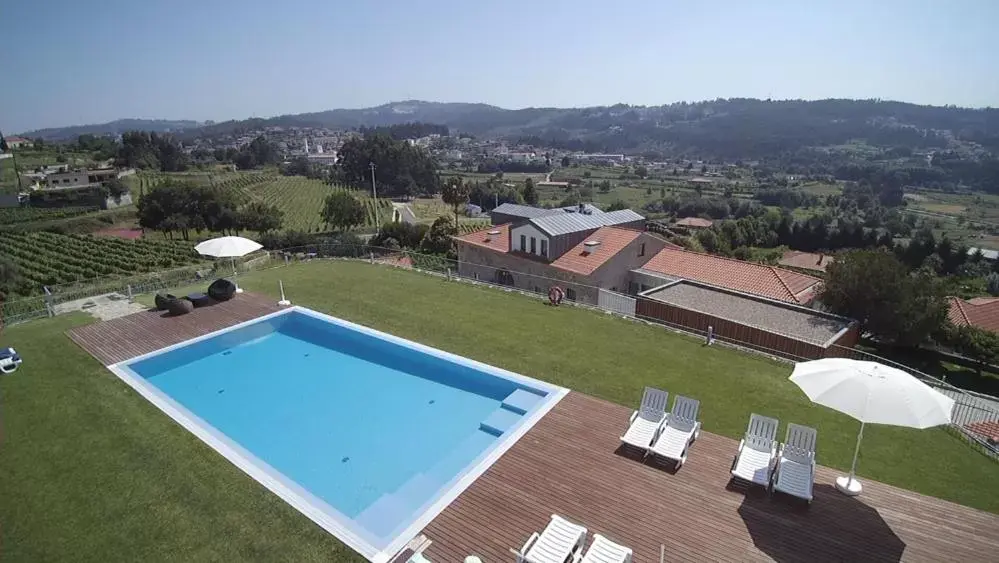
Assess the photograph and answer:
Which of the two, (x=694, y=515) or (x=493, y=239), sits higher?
(x=493, y=239)

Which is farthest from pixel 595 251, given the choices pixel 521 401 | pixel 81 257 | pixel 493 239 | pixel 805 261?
pixel 81 257

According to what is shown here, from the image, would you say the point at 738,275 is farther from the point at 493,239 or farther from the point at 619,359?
the point at 619,359

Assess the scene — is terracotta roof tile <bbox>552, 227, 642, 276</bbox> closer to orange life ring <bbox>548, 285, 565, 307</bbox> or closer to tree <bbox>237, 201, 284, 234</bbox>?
orange life ring <bbox>548, 285, 565, 307</bbox>

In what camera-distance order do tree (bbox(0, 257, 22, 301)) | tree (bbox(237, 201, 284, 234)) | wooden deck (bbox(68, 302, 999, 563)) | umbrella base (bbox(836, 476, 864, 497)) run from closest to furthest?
wooden deck (bbox(68, 302, 999, 563)), umbrella base (bbox(836, 476, 864, 497)), tree (bbox(0, 257, 22, 301)), tree (bbox(237, 201, 284, 234))

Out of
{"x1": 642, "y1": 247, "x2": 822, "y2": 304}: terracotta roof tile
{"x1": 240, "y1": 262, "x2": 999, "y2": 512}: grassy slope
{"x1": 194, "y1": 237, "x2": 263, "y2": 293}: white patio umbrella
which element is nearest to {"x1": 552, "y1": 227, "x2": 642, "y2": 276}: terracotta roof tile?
{"x1": 642, "y1": 247, "x2": 822, "y2": 304}: terracotta roof tile

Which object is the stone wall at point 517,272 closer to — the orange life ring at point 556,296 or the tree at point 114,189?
the orange life ring at point 556,296

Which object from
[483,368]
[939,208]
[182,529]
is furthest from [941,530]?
[939,208]
